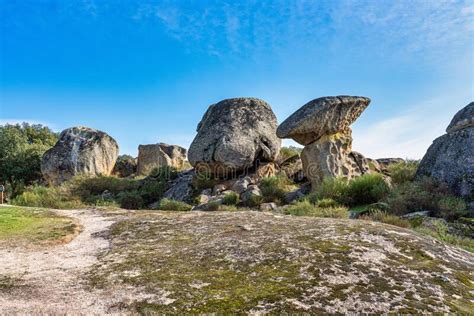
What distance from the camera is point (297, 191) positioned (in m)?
12.9

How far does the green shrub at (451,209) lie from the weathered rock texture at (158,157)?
15361mm

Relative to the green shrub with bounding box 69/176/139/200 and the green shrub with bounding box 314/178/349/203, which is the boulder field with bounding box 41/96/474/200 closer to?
the green shrub with bounding box 314/178/349/203

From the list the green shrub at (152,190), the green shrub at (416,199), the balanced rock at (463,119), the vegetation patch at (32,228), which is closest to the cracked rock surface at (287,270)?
the vegetation patch at (32,228)

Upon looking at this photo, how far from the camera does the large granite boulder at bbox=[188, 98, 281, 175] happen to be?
1549 centimetres

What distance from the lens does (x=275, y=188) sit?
12.8 metres

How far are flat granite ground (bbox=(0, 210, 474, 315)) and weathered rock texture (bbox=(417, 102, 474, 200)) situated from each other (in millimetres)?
7439

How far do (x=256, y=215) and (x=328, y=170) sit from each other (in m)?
9.19

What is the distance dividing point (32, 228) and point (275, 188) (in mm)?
10060

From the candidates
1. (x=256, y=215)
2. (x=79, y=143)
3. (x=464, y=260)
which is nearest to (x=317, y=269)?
(x=464, y=260)

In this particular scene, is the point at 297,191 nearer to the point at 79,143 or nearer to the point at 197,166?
the point at 197,166

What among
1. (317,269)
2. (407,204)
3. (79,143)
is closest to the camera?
(317,269)

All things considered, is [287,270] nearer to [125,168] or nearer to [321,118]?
[321,118]

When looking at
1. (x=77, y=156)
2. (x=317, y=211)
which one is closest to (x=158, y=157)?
(x=77, y=156)

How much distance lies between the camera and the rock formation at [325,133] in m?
12.7
